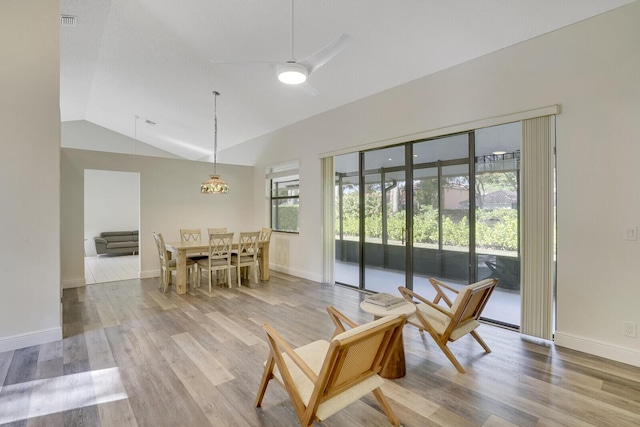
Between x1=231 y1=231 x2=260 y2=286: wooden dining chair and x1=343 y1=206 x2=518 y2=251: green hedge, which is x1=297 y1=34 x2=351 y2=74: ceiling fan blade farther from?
x1=231 y1=231 x2=260 y2=286: wooden dining chair

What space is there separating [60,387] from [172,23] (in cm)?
405

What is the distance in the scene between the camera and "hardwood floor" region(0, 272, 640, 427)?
1949 mm

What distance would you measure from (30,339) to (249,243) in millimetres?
3091

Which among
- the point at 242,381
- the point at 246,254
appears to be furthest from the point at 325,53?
the point at 246,254

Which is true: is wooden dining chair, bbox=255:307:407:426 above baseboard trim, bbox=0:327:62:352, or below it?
above

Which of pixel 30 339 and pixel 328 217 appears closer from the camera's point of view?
pixel 30 339

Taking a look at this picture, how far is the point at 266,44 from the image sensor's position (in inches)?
152

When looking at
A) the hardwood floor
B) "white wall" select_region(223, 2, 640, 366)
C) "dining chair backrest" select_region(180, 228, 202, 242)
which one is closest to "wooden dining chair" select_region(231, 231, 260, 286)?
"dining chair backrest" select_region(180, 228, 202, 242)

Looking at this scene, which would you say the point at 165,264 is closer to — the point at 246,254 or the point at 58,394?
the point at 246,254

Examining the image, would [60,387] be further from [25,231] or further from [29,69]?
[29,69]

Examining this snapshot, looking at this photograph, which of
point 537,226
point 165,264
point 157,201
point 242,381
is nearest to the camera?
point 242,381

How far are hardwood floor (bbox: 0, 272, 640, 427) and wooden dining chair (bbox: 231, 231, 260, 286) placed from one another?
169 centimetres

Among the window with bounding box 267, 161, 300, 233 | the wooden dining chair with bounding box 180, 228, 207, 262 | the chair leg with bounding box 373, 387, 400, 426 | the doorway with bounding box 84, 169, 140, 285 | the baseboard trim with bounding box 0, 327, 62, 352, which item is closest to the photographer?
the chair leg with bounding box 373, 387, 400, 426

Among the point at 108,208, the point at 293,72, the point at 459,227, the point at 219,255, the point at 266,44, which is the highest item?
the point at 266,44
